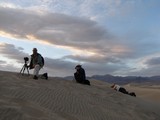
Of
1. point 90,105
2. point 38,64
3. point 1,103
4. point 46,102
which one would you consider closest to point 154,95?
point 38,64

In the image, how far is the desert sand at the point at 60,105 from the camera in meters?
11.6

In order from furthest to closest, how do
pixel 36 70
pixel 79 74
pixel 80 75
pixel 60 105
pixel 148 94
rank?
1. pixel 148 94
2. pixel 80 75
3. pixel 79 74
4. pixel 36 70
5. pixel 60 105

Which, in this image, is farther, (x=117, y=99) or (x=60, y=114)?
(x=117, y=99)

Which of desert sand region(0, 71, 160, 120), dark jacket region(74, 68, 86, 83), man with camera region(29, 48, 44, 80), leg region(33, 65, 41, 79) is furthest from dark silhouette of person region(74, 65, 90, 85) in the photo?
leg region(33, 65, 41, 79)

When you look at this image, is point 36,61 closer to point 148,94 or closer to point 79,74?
point 79,74

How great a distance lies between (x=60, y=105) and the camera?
1462cm

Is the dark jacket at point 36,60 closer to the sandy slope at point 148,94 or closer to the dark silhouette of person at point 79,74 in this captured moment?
the dark silhouette of person at point 79,74

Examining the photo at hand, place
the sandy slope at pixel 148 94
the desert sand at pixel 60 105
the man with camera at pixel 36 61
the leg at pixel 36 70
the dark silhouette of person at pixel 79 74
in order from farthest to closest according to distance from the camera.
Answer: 1. the sandy slope at pixel 148 94
2. the dark silhouette of person at pixel 79 74
3. the man with camera at pixel 36 61
4. the leg at pixel 36 70
5. the desert sand at pixel 60 105

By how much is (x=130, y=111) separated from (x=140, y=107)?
7.57ft

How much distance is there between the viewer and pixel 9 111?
11.1 meters

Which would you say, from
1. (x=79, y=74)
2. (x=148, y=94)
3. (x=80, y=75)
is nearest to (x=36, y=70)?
(x=79, y=74)

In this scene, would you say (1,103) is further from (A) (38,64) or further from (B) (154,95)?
(B) (154,95)

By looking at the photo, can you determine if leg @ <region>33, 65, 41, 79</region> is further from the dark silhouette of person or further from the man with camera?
the dark silhouette of person

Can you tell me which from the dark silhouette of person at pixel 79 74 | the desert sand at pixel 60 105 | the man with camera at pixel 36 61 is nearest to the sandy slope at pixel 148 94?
the dark silhouette of person at pixel 79 74
